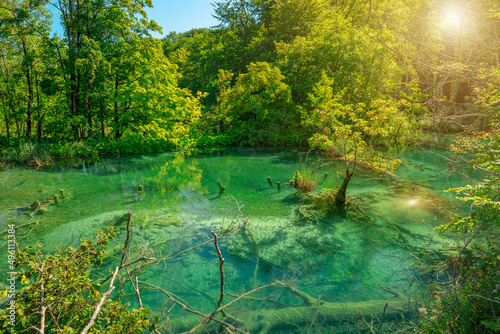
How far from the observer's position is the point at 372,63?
15031 mm

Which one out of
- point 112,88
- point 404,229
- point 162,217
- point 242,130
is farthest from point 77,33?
point 404,229

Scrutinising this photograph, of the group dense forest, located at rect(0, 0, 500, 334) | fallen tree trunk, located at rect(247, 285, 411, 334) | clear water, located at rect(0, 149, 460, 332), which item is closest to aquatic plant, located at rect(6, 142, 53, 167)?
dense forest, located at rect(0, 0, 500, 334)

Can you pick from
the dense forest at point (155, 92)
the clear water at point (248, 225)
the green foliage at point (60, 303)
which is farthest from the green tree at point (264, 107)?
the green foliage at point (60, 303)

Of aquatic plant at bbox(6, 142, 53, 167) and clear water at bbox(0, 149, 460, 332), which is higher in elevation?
aquatic plant at bbox(6, 142, 53, 167)

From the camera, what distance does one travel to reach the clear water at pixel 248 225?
4.47 m

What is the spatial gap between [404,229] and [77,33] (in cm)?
1694

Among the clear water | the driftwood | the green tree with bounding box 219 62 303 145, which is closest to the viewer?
the driftwood

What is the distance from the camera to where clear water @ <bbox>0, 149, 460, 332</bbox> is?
447cm

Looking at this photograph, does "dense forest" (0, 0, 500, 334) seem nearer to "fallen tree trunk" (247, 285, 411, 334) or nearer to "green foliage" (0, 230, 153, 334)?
"fallen tree trunk" (247, 285, 411, 334)

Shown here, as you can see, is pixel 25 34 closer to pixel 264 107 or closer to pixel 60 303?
pixel 264 107

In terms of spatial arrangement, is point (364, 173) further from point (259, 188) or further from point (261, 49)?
point (261, 49)

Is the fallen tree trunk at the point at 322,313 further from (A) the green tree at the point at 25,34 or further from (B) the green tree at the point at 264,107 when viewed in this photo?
(A) the green tree at the point at 25,34

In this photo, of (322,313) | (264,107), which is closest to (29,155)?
(264,107)

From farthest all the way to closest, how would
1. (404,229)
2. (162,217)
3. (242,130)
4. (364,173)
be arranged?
(242,130) < (364,173) < (162,217) < (404,229)
